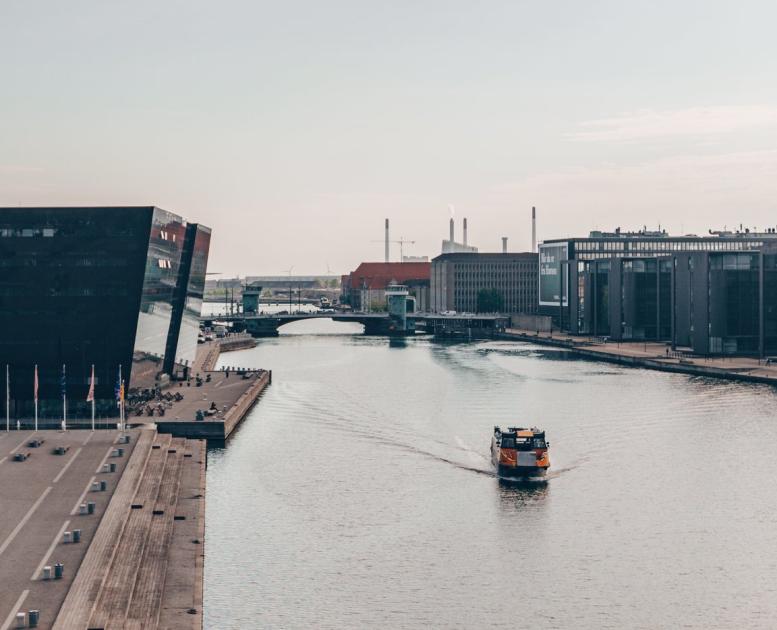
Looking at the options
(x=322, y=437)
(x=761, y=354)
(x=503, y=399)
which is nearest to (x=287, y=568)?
(x=322, y=437)

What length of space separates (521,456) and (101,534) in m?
32.9

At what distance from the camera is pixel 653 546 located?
208 feet

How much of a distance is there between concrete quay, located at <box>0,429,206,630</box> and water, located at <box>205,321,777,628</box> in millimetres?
2128

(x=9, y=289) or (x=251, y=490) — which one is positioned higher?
(x=9, y=289)

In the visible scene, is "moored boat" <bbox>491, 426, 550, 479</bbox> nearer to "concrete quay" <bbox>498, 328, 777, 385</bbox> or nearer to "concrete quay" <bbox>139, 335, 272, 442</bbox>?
"concrete quay" <bbox>139, 335, 272, 442</bbox>

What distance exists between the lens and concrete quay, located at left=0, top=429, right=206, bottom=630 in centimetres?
4672

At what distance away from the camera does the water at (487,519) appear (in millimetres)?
53344

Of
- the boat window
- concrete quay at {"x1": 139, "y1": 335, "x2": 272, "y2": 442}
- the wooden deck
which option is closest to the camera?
the wooden deck

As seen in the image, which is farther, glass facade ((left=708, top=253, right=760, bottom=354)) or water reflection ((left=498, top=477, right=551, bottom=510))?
glass facade ((left=708, top=253, right=760, bottom=354))

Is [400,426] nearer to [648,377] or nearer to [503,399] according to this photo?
[503,399]

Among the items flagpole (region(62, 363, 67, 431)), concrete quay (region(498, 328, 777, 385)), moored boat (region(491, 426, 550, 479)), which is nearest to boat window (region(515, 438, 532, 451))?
moored boat (region(491, 426, 550, 479))

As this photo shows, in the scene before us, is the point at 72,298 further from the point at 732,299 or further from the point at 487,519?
the point at 732,299

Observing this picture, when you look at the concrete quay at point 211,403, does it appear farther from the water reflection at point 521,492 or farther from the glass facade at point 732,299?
the glass facade at point 732,299

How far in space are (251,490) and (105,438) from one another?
1659 cm
